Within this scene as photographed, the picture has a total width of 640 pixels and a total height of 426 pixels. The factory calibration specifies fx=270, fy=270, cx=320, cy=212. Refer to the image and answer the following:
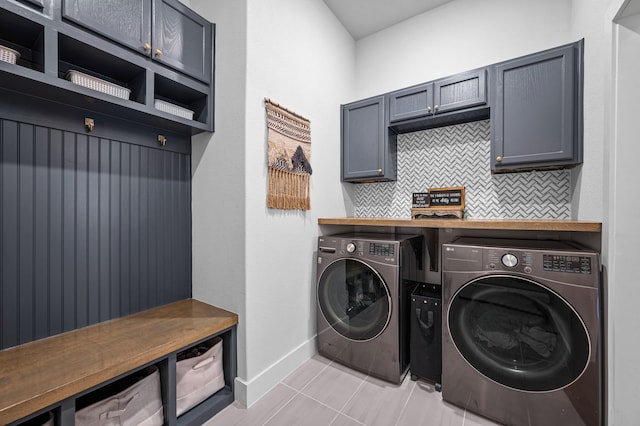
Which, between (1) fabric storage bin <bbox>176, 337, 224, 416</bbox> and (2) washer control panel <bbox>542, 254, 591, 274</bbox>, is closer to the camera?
(2) washer control panel <bbox>542, 254, 591, 274</bbox>

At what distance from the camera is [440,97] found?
217 cm

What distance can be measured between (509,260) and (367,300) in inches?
37.5

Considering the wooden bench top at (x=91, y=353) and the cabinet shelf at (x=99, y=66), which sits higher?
the cabinet shelf at (x=99, y=66)

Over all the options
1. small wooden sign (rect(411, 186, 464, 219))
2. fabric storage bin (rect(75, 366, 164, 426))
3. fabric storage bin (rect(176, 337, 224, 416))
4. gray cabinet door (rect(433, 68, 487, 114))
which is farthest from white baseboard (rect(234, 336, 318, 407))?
gray cabinet door (rect(433, 68, 487, 114))

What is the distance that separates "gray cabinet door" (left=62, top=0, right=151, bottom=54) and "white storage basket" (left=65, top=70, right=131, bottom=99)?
0.22 meters

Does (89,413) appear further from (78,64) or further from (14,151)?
(78,64)

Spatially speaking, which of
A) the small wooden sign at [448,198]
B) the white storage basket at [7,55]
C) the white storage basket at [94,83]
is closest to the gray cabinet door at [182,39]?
the white storage basket at [94,83]

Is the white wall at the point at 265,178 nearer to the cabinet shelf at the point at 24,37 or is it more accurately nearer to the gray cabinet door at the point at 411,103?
the gray cabinet door at the point at 411,103

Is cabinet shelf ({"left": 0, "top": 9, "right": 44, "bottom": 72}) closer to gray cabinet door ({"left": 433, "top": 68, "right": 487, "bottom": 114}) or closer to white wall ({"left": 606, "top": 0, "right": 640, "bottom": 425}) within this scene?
gray cabinet door ({"left": 433, "top": 68, "right": 487, "bottom": 114})

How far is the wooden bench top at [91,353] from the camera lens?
1.00 meters

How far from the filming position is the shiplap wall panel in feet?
4.42

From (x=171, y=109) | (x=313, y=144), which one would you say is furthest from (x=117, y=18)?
(x=313, y=144)

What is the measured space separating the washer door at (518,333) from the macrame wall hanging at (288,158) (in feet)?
4.14

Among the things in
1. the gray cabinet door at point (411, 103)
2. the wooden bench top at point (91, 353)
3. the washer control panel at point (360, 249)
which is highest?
the gray cabinet door at point (411, 103)
